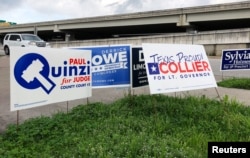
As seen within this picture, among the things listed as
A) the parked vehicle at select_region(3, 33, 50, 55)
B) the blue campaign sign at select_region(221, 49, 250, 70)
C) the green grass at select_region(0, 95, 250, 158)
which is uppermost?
the parked vehicle at select_region(3, 33, 50, 55)

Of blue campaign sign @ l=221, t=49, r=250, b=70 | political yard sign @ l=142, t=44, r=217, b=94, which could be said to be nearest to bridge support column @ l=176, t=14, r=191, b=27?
blue campaign sign @ l=221, t=49, r=250, b=70

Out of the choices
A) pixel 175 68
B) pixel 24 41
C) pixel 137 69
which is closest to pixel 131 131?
pixel 175 68

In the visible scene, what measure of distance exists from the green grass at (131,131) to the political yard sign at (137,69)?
0.59 metres

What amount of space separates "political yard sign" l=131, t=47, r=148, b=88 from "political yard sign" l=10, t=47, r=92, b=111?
1.17 metres

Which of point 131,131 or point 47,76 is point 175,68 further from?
point 47,76

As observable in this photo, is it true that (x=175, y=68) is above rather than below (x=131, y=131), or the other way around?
above

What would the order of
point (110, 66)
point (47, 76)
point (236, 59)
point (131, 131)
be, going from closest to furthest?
point (131, 131)
point (47, 76)
point (110, 66)
point (236, 59)

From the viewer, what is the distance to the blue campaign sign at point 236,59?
11234 millimetres

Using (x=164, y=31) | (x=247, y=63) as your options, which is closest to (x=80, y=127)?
(x=247, y=63)

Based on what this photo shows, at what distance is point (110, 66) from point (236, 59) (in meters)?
6.49

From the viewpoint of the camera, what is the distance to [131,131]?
4.77 metres

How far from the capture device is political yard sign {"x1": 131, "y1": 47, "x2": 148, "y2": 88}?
7020 mm

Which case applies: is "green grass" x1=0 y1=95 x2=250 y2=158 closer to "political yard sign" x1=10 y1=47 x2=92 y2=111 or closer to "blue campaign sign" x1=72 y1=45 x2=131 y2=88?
"political yard sign" x1=10 y1=47 x2=92 y2=111

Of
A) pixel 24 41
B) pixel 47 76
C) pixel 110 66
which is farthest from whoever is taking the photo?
pixel 24 41
